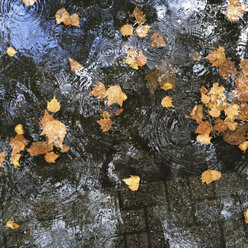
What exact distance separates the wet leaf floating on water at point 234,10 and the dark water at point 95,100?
25 cm

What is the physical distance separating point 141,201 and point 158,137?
0.76 meters

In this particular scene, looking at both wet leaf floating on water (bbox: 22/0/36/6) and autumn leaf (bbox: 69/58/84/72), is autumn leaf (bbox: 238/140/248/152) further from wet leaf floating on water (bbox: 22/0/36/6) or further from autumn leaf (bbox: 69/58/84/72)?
wet leaf floating on water (bbox: 22/0/36/6)

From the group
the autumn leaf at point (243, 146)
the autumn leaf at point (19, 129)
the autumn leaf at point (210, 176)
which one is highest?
the autumn leaf at point (19, 129)

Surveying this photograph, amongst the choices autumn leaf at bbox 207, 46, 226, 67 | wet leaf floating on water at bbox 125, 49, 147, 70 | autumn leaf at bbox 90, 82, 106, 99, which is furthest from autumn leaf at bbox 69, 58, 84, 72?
autumn leaf at bbox 207, 46, 226, 67

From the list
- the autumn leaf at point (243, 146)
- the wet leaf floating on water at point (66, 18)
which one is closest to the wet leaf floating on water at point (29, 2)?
the wet leaf floating on water at point (66, 18)

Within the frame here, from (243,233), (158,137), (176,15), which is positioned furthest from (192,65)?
(243,233)

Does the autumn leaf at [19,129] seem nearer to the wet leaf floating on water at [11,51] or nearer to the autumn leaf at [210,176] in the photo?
the wet leaf floating on water at [11,51]

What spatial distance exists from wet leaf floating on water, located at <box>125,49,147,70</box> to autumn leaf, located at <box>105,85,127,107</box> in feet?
1.02

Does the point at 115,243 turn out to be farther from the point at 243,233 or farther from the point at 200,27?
the point at 200,27

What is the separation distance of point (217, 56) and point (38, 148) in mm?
2351

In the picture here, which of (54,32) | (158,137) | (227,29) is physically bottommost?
(158,137)

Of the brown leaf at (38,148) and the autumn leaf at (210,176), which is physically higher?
the brown leaf at (38,148)

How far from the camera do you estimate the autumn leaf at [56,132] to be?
2.46 metres

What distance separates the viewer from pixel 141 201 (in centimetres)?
247
